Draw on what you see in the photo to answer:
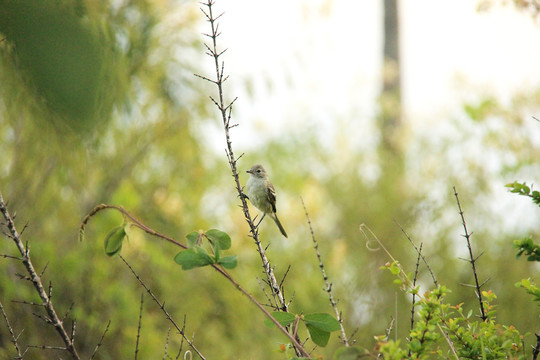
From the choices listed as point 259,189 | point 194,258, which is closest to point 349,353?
Result: point 194,258

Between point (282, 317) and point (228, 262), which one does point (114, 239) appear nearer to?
point (228, 262)

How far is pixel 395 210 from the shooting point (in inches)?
363

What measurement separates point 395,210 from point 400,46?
632cm

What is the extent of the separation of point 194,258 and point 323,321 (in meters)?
0.45

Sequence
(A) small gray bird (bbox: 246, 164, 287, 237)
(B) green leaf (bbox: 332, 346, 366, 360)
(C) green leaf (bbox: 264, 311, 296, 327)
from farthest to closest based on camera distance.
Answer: (A) small gray bird (bbox: 246, 164, 287, 237)
(C) green leaf (bbox: 264, 311, 296, 327)
(B) green leaf (bbox: 332, 346, 366, 360)

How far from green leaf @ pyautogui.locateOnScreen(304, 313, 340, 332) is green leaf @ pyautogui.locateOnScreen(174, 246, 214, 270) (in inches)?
14.7

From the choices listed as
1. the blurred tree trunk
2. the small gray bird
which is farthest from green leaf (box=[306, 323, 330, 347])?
the blurred tree trunk

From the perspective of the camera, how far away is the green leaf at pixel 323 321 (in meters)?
1.81

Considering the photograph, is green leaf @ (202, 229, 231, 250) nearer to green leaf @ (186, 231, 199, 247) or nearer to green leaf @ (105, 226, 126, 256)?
green leaf @ (186, 231, 199, 247)

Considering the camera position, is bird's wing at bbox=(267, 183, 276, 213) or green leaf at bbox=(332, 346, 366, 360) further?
bird's wing at bbox=(267, 183, 276, 213)

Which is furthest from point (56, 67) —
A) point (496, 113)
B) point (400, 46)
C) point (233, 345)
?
point (400, 46)

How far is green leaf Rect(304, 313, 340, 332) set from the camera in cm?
181

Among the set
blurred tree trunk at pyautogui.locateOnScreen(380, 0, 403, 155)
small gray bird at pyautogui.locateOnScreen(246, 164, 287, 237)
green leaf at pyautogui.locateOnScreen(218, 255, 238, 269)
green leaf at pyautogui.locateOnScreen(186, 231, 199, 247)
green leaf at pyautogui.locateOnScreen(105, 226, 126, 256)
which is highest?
blurred tree trunk at pyautogui.locateOnScreen(380, 0, 403, 155)

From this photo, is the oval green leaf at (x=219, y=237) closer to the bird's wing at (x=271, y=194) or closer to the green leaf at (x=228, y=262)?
the green leaf at (x=228, y=262)
